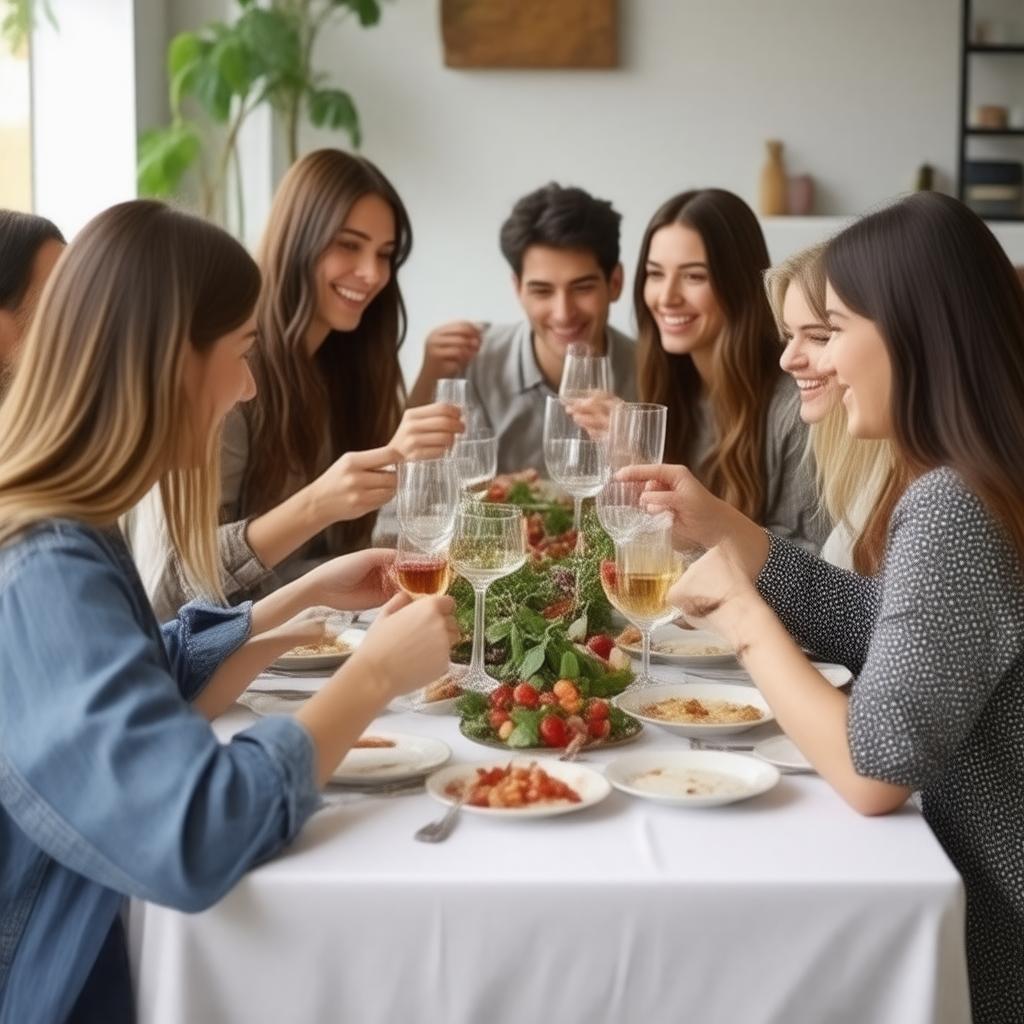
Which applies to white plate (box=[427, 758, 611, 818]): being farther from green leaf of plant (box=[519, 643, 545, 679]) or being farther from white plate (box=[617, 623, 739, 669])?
white plate (box=[617, 623, 739, 669])

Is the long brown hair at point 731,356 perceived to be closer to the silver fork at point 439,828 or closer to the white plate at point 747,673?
the white plate at point 747,673

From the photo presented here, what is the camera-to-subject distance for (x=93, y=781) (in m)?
1.23

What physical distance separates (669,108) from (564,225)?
82.9 inches

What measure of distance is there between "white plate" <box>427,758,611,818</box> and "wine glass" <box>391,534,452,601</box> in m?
0.30

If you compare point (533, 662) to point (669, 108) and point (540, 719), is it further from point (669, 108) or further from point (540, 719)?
point (669, 108)

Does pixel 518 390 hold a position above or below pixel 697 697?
above

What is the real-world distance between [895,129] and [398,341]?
3032mm

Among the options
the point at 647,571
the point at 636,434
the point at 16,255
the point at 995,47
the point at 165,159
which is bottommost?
the point at 647,571

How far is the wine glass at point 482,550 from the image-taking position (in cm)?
190

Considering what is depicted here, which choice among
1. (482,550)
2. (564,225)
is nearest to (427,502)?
(482,550)

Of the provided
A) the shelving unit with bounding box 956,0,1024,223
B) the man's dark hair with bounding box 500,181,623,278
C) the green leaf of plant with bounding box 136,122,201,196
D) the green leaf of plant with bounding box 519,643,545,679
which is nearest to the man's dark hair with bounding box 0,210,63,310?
the green leaf of plant with bounding box 519,643,545,679

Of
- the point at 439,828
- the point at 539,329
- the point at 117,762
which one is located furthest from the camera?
the point at 539,329

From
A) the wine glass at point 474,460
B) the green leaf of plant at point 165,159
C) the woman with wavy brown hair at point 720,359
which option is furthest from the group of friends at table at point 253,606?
the green leaf of plant at point 165,159

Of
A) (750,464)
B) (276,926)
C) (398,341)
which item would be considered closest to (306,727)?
(276,926)
